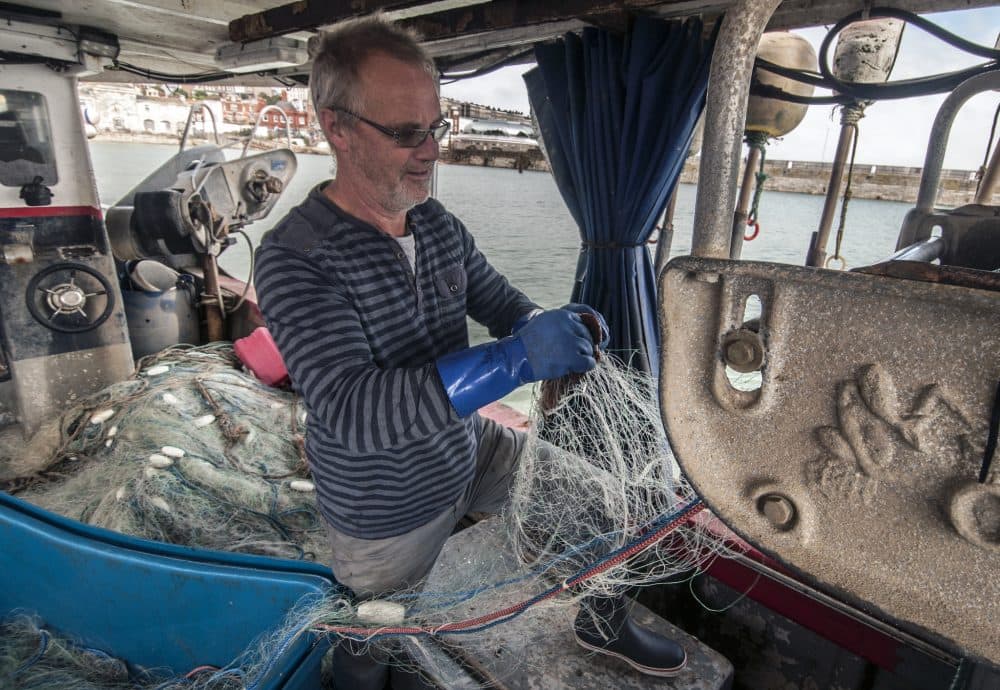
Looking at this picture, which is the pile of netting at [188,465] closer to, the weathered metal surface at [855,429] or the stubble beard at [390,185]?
the stubble beard at [390,185]

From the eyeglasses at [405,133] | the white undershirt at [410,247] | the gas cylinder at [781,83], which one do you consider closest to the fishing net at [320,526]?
the white undershirt at [410,247]

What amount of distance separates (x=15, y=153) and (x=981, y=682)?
493 centimetres

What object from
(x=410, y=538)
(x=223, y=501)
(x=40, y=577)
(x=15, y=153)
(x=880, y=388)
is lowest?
(x=223, y=501)

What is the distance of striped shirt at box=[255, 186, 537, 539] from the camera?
1.35 m

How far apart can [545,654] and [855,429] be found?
1435 millimetres

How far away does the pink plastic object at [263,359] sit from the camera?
441 centimetres

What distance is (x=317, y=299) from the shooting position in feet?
4.60

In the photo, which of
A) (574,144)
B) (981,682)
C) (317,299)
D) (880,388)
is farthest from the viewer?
(574,144)

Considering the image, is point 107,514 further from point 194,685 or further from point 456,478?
point 456,478

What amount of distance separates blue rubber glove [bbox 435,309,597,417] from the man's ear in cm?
72

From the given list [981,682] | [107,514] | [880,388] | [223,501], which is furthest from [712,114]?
[107,514]

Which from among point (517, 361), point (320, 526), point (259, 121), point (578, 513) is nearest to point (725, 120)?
point (517, 361)

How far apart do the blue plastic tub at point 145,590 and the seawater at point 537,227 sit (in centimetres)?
185

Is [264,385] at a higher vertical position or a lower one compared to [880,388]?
lower
